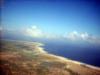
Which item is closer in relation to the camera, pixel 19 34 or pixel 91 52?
pixel 91 52

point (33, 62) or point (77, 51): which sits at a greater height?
point (77, 51)

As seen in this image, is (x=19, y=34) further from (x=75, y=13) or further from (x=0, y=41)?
(x=75, y=13)

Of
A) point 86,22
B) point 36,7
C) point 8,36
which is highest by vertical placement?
point 36,7

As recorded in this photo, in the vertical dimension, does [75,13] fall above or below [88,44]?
above

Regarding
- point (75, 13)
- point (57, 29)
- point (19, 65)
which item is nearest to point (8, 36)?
point (19, 65)
